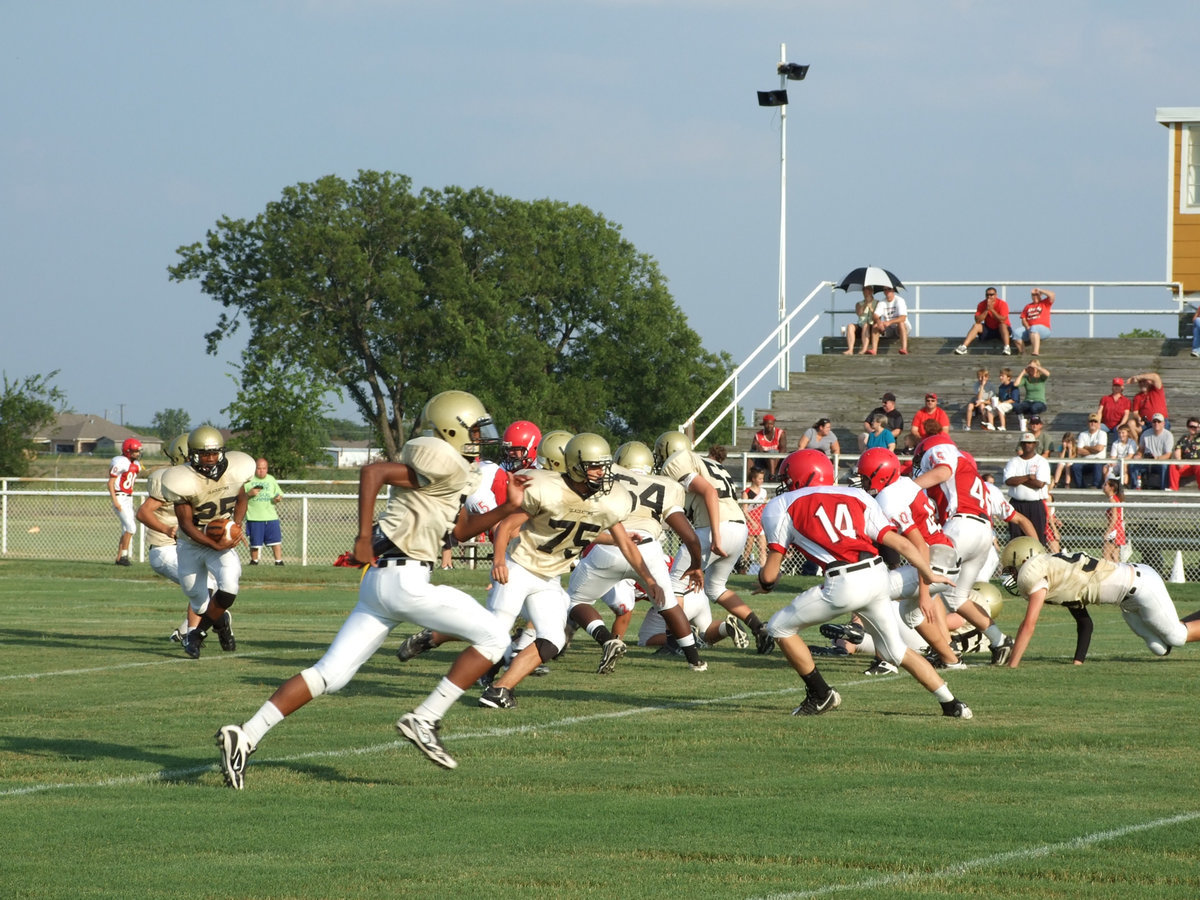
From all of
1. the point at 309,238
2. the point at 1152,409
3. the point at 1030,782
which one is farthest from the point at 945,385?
the point at 309,238

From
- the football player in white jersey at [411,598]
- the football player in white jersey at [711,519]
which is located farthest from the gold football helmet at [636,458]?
the football player in white jersey at [411,598]

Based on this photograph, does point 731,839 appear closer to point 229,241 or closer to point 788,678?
point 788,678

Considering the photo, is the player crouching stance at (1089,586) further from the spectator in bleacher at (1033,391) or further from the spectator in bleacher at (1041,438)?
the spectator in bleacher at (1033,391)

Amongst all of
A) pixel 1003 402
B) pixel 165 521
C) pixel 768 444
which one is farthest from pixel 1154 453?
pixel 165 521

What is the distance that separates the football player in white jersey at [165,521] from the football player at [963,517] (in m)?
6.14

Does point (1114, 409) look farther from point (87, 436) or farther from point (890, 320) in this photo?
point (87, 436)

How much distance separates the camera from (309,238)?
6406cm

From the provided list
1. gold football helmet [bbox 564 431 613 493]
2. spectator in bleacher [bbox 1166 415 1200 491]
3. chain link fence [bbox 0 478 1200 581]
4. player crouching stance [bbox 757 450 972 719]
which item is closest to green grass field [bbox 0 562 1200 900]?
player crouching stance [bbox 757 450 972 719]

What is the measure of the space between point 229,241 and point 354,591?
4703 cm

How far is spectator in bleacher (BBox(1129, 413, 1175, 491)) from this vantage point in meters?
23.3

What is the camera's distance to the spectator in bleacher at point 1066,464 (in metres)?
23.4

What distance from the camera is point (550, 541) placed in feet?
33.9

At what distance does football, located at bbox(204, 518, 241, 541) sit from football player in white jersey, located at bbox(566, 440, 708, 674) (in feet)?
9.57

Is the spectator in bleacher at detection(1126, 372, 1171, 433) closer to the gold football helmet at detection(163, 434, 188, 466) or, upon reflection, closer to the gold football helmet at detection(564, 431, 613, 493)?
the gold football helmet at detection(163, 434, 188, 466)
